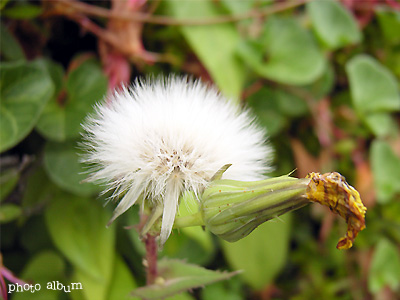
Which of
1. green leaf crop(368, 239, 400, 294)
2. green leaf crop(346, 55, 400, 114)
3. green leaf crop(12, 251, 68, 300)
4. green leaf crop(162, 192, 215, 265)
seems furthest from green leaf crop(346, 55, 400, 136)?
green leaf crop(12, 251, 68, 300)

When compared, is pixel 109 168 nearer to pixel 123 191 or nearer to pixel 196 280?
pixel 123 191

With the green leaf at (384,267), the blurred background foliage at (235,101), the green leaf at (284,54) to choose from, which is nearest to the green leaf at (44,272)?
the blurred background foliage at (235,101)

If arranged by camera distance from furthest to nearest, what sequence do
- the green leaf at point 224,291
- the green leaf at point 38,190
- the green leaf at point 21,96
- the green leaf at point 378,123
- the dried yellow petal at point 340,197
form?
the green leaf at point 378,123, the green leaf at point 224,291, the green leaf at point 38,190, the green leaf at point 21,96, the dried yellow petal at point 340,197

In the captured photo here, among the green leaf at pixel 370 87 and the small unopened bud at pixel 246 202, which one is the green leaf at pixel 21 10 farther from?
the green leaf at pixel 370 87

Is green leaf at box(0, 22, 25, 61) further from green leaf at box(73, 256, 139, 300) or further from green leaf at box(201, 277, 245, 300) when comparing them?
green leaf at box(201, 277, 245, 300)

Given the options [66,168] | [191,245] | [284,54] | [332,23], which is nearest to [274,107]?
[284,54]
